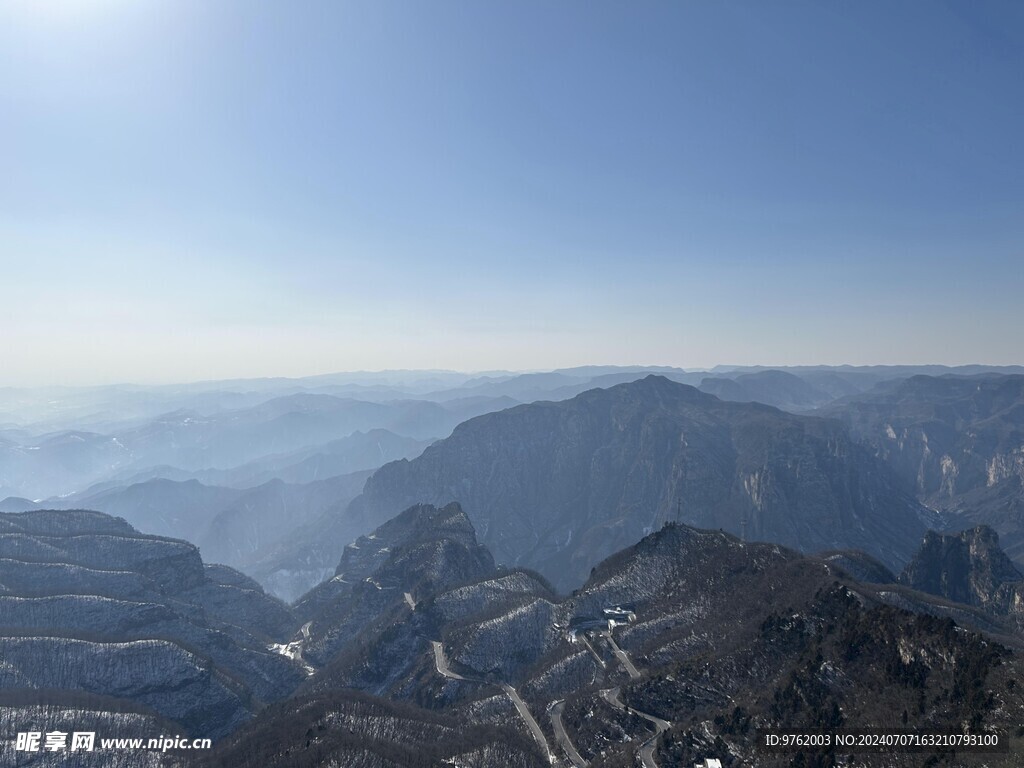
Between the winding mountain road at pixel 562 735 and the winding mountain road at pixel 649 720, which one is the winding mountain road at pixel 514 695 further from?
Answer: the winding mountain road at pixel 649 720

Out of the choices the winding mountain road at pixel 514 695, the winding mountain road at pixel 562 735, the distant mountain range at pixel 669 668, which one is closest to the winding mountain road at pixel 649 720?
the distant mountain range at pixel 669 668

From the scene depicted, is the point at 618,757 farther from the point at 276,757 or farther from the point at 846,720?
the point at 276,757

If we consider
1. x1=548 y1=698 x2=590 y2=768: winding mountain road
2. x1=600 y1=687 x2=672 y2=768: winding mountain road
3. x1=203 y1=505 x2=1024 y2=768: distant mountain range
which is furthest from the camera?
x1=548 y1=698 x2=590 y2=768: winding mountain road

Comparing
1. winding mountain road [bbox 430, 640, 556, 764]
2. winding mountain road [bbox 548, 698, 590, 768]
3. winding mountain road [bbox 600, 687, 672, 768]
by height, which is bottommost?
winding mountain road [bbox 430, 640, 556, 764]

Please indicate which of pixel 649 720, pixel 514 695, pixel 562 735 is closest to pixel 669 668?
pixel 649 720

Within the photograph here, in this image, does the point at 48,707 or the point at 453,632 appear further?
the point at 453,632

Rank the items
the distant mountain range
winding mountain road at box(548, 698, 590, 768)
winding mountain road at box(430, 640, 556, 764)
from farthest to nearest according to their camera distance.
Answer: winding mountain road at box(430, 640, 556, 764) < winding mountain road at box(548, 698, 590, 768) < the distant mountain range

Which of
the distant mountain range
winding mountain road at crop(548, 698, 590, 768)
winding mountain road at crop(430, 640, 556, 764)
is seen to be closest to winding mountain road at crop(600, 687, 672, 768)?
the distant mountain range

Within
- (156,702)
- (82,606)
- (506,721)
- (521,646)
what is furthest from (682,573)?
(82,606)

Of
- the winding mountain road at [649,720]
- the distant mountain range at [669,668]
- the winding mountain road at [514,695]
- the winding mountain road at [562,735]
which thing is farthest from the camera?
the winding mountain road at [514,695]

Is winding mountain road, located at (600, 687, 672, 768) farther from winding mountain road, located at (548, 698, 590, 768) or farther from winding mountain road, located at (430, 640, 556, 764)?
winding mountain road, located at (430, 640, 556, 764)

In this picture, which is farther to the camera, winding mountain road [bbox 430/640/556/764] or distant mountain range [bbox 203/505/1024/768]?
winding mountain road [bbox 430/640/556/764]
